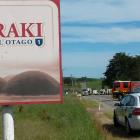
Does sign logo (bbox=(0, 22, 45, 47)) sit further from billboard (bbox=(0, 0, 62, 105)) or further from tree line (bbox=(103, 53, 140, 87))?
tree line (bbox=(103, 53, 140, 87))

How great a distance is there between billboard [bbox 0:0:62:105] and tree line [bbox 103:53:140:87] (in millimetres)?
124791

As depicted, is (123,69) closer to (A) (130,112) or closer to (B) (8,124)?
(A) (130,112)

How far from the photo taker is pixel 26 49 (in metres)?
6.06

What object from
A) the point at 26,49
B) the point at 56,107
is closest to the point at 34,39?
the point at 26,49

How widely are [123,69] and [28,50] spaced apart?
13484 centimetres

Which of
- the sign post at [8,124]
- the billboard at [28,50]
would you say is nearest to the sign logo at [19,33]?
the billboard at [28,50]

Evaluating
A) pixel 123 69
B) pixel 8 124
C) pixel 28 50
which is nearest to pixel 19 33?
pixel 28 50

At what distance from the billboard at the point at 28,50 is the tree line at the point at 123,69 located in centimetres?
12479

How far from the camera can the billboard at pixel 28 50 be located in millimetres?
6020

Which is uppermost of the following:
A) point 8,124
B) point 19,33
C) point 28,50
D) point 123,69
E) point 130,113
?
point 123,69

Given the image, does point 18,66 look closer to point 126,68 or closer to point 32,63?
point 32,63

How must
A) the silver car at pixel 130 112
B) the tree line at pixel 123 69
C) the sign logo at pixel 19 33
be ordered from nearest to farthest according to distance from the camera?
the sign logo at pixel 19 33 < the silver car at pixel 130 112 < the tree line at pixel 123 69

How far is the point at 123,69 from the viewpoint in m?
140

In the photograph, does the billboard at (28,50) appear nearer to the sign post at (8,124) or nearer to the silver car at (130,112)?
the sign post at (8,124)
